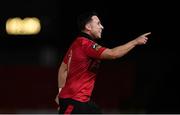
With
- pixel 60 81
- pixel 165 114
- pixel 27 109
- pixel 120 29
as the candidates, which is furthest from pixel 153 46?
pixel 60 81

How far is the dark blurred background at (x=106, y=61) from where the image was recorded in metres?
12.7

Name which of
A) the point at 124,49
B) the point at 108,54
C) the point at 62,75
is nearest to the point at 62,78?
the point at 62,75

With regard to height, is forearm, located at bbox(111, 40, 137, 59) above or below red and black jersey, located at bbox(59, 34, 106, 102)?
above

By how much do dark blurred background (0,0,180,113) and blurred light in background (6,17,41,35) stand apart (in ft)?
0.27

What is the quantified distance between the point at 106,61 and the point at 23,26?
188cm

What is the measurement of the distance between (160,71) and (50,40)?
2.14 metres

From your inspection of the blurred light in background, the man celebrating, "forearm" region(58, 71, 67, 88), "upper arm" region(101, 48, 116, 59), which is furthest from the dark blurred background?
"upper arm" region(101, 48, 116, 59)

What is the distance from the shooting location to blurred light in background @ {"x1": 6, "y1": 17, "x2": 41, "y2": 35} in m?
13.9

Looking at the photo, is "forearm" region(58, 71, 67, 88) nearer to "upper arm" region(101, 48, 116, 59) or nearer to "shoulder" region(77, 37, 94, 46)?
"shoulder" region(77, 37, 94, 46)

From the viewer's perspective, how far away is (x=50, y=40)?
13.9 metres

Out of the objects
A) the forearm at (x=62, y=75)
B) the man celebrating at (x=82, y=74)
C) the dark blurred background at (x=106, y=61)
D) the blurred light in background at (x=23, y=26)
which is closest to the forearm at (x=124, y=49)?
the man celebrating at (x=82, y=74)

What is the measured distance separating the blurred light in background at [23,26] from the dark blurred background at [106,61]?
8 cm

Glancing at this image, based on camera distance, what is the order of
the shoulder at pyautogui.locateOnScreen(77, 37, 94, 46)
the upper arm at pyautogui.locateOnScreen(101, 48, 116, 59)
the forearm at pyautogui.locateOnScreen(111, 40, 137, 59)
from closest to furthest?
the forearm at pyautogui.locateOnScreen(111, 40, 137, 59) < the upper arm at pyautogui.locateOnScreen(101, 48, 116, 59) < the shoulder at pyautogui.locateOnScreen(77, 37, 94, 46)

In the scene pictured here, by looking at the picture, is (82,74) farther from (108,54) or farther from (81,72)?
(108,54)
